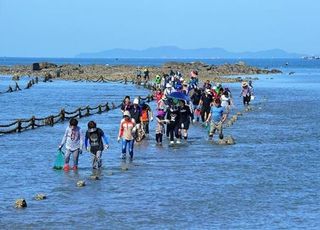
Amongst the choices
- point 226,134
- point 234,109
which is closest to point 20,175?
point 226,134

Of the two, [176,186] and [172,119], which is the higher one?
[172,119]

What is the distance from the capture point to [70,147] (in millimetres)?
20344

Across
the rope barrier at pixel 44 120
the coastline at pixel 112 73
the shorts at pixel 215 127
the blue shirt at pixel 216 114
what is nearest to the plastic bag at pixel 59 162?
the blue shirt at pixel 216 114

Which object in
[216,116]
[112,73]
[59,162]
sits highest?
[216,116]

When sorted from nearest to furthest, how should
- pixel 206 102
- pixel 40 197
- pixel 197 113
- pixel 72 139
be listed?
pixel 40 197 → pixel 72 139 → pixel 206 102 → pixel 197 113

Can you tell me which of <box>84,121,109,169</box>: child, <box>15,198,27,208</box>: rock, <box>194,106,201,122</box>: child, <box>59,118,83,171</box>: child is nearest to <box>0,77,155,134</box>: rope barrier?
<box>194,106,201,122</box>: child

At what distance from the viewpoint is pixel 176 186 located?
18359 mm

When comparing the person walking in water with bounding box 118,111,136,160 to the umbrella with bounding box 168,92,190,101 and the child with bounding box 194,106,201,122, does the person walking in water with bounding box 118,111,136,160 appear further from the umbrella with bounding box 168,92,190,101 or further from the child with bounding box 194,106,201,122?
the child with bounding box 194,106,201,122

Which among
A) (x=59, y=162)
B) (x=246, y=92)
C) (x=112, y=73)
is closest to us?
(x=59, y=162)

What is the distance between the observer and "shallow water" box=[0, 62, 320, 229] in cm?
1483

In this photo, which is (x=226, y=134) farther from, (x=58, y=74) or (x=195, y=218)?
(x=58, y=74)

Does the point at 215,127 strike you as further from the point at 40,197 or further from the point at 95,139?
the point at 40,197

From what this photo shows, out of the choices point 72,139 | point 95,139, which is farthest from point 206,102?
point 72,139

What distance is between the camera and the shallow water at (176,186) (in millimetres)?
14828
